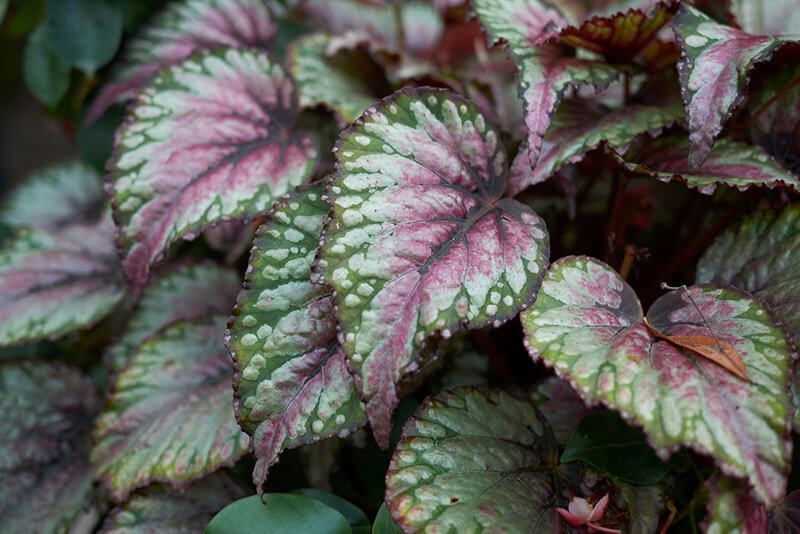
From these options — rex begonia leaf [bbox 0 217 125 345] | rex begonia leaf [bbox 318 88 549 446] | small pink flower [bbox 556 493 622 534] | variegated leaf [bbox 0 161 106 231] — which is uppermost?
rex begonia leaf [bbox 318 88 549 446]

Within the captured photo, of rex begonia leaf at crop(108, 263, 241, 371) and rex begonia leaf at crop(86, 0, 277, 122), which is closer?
rex begonia leaf at crop(108, 263, 241, 371)

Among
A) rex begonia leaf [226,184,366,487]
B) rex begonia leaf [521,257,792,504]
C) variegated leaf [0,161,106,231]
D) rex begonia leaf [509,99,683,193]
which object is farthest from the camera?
variegated leaf [0,161,106,231]

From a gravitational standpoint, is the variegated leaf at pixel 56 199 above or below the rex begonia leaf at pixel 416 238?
below

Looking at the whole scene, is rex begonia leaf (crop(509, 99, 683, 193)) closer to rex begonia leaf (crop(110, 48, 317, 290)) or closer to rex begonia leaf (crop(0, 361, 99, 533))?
rex begonia leaf (crop(110, 48, 317, 290))

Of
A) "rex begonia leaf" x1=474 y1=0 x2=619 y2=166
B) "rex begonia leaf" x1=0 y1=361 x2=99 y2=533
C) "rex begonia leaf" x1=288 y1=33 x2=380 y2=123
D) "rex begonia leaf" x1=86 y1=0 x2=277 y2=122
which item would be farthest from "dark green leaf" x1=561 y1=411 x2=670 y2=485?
"rex begonia leaf" x1=86 y1=0 x2=277 y2=122

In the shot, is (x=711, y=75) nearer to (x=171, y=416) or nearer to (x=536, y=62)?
(x=536, y=62)

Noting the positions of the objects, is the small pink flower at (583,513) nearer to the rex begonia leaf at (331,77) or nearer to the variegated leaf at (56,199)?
the rex begonia leaf at (331,77)

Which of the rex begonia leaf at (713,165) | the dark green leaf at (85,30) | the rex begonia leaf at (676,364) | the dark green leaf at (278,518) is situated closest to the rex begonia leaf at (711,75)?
the rex begonia leaf at (713,165)
